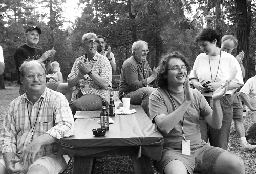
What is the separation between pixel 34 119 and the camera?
3.35 m

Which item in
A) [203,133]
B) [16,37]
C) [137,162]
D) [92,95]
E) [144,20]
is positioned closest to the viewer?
[137,162]

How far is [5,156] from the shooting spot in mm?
3217

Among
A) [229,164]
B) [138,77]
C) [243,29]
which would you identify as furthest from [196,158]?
[243,29]

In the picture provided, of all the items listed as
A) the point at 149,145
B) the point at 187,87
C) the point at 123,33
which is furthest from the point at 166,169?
the point at 123,33

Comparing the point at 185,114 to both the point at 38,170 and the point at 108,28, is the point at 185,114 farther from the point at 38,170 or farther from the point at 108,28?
the point at 108,28

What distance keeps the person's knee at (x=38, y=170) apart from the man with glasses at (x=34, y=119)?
9.3 inches

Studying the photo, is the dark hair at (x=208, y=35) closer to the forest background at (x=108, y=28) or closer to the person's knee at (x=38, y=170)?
the person's knee at (x=38, y=170)

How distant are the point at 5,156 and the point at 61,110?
61 centimetres

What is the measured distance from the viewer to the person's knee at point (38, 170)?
115 inches

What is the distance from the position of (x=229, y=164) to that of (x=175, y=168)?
456 mm

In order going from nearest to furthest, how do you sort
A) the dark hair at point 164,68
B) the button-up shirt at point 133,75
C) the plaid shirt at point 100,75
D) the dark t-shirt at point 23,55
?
1. the dark hair at point 164,68
2. the plaid shirt at point 100,75
3. the button-up shirt at point 133,75
4. the dark t-shirt at point 23,55

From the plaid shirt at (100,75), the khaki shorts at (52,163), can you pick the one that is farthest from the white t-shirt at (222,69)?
the khaki shorts at (52,163)

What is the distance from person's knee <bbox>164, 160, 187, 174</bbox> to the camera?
9.78 ft

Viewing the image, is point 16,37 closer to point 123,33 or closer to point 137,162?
point 123,33
